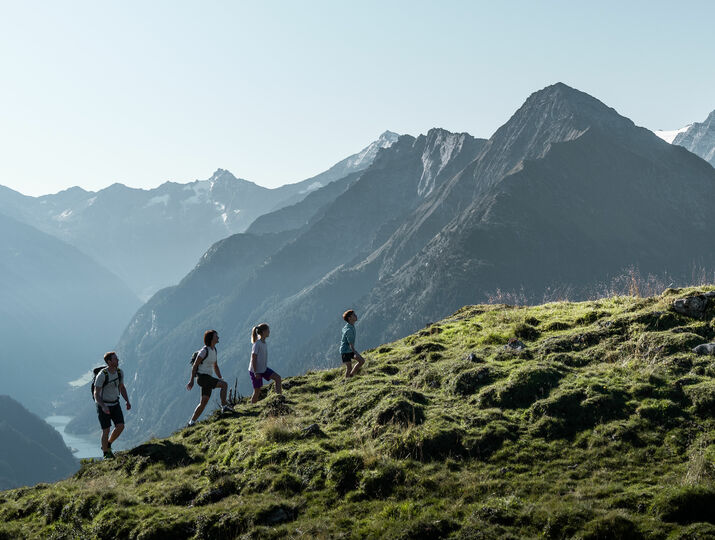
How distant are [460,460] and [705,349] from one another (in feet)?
24.5

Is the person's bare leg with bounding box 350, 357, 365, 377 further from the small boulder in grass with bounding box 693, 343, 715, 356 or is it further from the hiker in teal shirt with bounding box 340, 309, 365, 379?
the small boulder in grass with bounding box 693, 343, 715, 356

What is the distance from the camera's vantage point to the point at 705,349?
1340 centimetres

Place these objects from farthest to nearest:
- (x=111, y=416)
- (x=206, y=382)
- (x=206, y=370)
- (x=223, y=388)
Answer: (x=223, y=388), (x=206, y=370), (x=206, y=382), (x=111, y=416)

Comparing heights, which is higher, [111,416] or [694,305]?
[111,416]

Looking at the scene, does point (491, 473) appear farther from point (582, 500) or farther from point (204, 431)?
point (204, 431)

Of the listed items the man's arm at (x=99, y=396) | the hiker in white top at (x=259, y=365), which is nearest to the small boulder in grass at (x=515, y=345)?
the hiker in white top at (x=259, y=365)

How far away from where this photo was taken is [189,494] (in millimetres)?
11289

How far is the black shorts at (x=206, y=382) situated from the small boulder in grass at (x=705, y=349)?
1389cm

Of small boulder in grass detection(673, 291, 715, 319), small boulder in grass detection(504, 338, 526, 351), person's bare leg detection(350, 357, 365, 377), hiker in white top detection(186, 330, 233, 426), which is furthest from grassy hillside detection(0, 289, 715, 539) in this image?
person's bare leg detection(350, 357, 365, 377)

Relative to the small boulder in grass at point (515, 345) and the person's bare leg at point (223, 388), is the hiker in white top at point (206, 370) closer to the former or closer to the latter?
the person's bare leg at point (223, 388)

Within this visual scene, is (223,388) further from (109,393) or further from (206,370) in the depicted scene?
(109,393)

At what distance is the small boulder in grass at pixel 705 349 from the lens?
43.5 ft

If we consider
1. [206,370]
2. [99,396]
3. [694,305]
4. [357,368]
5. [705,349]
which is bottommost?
[705,349]

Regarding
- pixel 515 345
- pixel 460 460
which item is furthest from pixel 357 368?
pixel 460 460
